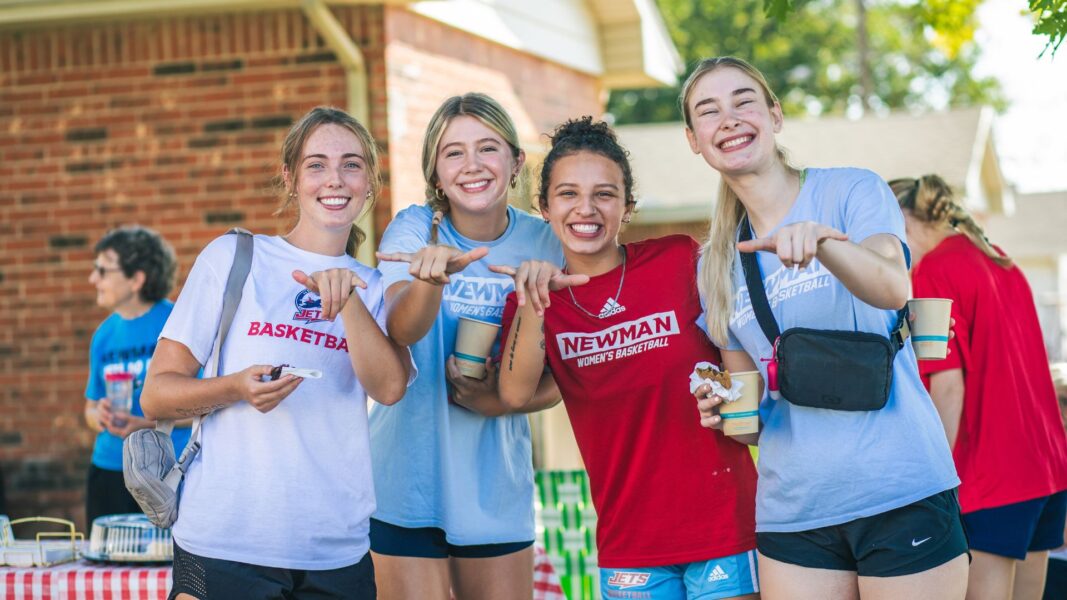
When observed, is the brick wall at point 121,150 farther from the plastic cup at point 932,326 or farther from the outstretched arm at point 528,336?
the plastic cup at point 932,326

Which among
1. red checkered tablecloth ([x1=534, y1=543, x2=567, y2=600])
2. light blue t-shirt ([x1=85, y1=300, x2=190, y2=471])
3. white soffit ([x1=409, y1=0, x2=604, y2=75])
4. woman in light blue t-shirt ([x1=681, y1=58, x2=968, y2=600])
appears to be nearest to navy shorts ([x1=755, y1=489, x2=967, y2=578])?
woman in light blue t-shirt ([x1=681, y1=58, x2=968, y2=600])

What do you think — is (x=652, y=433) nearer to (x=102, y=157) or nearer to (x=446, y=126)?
(x=446, y=126)

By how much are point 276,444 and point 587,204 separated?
1152 millimetres

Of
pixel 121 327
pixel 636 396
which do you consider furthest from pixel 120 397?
pixel 636 396

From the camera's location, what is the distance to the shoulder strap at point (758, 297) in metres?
3.12

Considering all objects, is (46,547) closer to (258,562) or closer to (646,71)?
(258,562)

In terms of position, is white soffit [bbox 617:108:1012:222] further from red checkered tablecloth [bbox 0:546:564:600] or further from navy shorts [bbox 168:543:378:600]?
navy shorts [bbox 168:543:378:600]

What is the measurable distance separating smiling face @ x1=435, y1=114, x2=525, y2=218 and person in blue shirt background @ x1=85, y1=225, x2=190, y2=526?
8.81 feet

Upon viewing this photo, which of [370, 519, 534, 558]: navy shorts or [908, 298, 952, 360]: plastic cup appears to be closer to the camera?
[908, 298, 952, 360]: plastic cup

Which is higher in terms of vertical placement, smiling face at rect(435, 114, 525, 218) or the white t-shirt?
smiling face at rect(435, 114, 525, 218)

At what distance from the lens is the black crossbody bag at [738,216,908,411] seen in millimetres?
2938

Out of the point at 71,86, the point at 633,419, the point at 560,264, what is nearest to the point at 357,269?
the point at 560,264

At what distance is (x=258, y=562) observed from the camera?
9.70ft

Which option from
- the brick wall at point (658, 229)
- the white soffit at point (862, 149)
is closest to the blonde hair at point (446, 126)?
the brick wall at point (658, 229)
